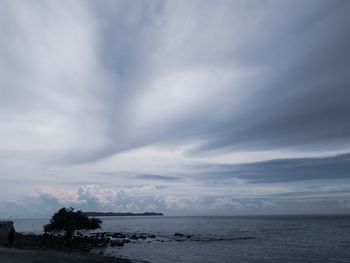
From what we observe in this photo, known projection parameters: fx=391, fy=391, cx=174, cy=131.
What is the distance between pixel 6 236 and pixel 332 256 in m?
43.9

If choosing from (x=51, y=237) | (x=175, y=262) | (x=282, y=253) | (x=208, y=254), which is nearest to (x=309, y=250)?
(x=282, y=253)

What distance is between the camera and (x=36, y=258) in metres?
37.8

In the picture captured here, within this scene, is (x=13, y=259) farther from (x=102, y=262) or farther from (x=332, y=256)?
(x=332, y=256)

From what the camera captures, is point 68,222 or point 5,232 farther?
point 68,222

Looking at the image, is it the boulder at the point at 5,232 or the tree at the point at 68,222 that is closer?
the boulder at the point at 5,232

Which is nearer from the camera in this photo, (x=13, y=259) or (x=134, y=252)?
(x=13, y=259)

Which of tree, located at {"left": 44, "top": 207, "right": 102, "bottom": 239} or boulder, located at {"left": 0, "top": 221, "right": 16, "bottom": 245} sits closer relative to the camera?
boulder, located at {"left": 0, "top": 221, "right": 16, "bottom": 245}

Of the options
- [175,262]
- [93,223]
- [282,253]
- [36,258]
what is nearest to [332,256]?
[282,253]

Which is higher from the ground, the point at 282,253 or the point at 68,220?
the point at 68,220

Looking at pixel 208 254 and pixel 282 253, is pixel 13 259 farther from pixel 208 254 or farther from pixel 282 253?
pixel 282 253

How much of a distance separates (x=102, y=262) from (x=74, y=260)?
281 centimetres

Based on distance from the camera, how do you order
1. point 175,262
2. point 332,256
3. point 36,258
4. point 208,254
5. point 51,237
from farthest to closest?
1. point 51,237
2. point 208,254
3. point 332,256
4. point 175,262
5. point 36,258

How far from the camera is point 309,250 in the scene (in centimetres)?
5962

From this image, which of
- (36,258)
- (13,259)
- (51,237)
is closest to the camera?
(13,259)
